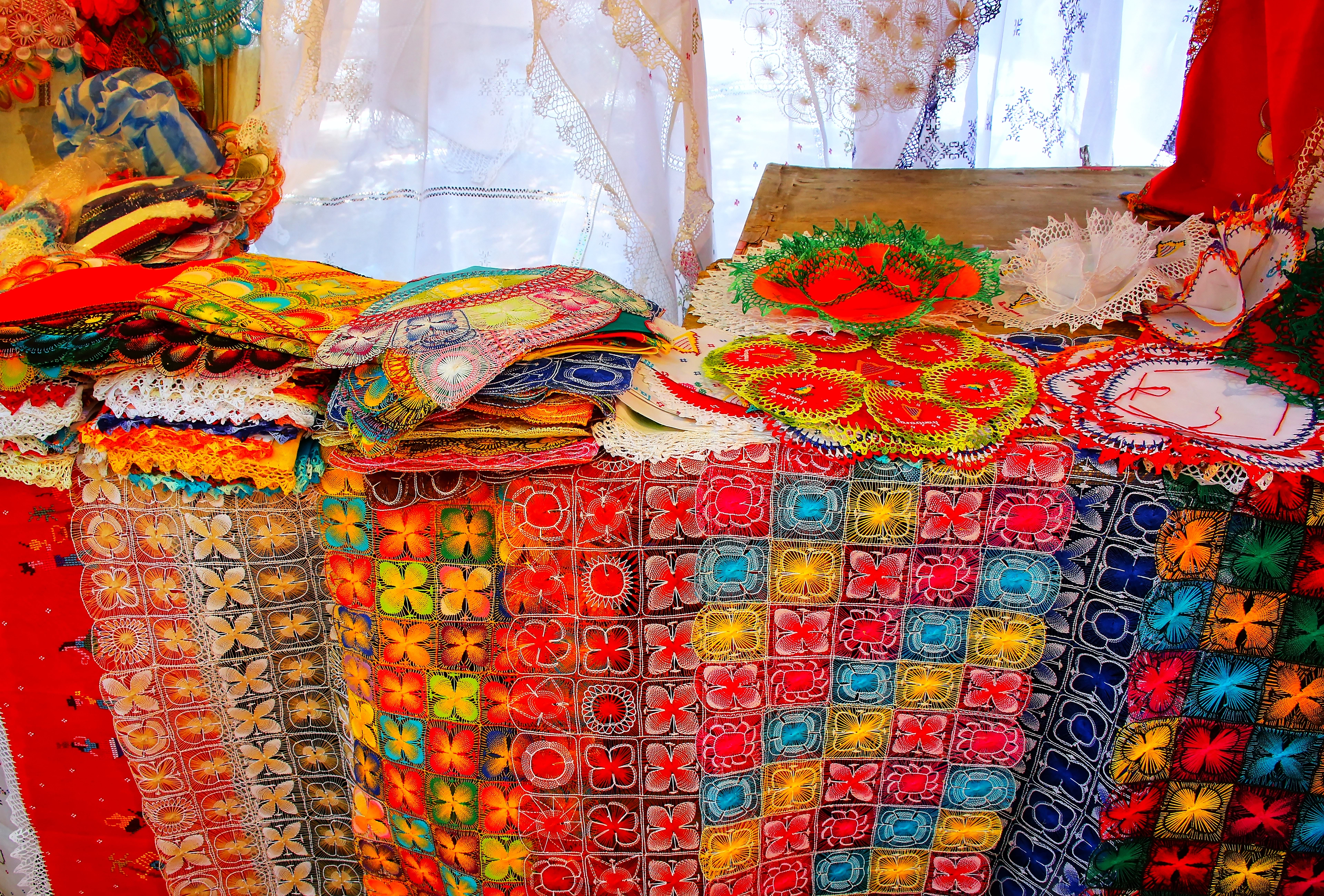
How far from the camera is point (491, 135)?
1.70 m

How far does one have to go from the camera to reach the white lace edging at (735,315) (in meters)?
1.17

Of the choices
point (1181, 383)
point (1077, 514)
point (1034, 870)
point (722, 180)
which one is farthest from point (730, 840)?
point (722, 180)

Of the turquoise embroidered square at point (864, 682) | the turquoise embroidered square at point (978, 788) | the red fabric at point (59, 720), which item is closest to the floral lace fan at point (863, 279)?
the turquoise embroidered square at point (864, 682)

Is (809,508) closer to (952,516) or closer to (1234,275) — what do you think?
(952,516)

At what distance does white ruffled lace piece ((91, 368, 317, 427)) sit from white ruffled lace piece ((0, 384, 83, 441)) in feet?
0.12

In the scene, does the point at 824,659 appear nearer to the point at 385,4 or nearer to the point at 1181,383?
the point at 1181,383

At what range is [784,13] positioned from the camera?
1.73 meters

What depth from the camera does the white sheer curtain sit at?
148 centimetres

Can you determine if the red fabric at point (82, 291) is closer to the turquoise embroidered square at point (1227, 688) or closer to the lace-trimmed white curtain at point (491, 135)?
the lace-trimmed white curtain at point (491, 135)

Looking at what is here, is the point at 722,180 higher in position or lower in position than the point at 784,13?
lower

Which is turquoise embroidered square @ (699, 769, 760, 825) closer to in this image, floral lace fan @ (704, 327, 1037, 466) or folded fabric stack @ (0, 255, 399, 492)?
floral lace fan @ (704, 327, 1037, 466)

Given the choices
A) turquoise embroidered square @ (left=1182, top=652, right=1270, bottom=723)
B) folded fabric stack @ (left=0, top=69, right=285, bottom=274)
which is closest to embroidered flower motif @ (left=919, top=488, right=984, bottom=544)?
turquoise embroidered square @ (left=1182, top=652, right=1270, bottom=723)

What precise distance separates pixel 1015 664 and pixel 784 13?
1.37m

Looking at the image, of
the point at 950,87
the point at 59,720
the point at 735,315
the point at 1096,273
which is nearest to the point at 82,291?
the point at 59,720
